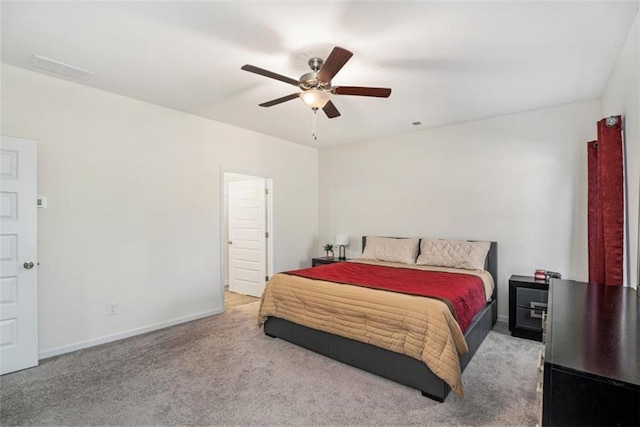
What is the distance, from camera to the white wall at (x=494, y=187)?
12.0ft

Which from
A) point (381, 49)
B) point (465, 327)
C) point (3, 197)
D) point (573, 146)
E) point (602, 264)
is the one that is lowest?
point (465, 327)

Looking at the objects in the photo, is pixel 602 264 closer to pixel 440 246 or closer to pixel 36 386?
pixel 440 246

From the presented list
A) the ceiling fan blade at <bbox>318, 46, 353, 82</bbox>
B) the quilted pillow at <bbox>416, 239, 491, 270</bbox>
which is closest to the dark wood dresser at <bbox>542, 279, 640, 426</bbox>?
the ceiling fan blade at <bbox>318, 46, 353, 82</bbox>

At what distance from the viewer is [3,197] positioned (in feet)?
8.82

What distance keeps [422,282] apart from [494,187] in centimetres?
190

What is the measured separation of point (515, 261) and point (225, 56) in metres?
4.05

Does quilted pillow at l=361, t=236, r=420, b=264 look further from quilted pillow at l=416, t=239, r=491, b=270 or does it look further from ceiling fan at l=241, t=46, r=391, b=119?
ceiling fan at l=241, t=46, r=391, b=119

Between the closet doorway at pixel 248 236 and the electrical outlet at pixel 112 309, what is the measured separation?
1.84m

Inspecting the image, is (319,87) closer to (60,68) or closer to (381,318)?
(381,318)

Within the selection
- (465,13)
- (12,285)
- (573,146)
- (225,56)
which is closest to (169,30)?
(225,56)

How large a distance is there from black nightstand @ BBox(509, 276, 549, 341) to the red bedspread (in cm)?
45

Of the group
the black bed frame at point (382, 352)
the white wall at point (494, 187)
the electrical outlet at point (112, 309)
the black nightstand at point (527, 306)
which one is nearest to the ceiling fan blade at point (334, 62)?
the black bed frame at point (382, 352)

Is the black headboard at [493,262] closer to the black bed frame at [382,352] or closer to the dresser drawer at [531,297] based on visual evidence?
the black bed frame at [382,352]

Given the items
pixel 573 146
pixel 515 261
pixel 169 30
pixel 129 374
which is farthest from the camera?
pixel 515 261
